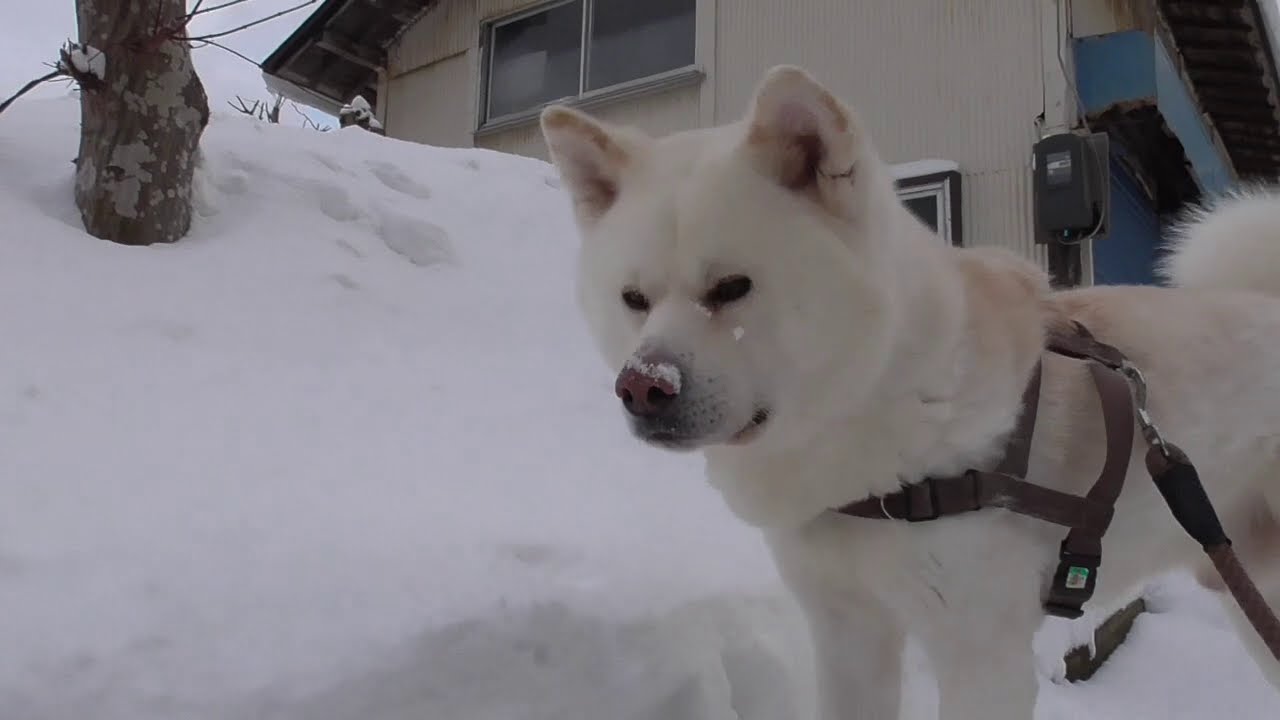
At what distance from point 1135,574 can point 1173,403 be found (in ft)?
1.27

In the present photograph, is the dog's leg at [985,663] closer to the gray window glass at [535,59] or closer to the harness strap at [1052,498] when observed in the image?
the harness strap at [1052,498]

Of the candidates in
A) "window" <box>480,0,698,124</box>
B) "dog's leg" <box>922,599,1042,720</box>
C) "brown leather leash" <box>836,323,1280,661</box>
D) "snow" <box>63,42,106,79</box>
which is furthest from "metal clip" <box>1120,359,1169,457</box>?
"window" <box>480,0,698,124</box>

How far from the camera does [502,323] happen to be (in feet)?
13.9

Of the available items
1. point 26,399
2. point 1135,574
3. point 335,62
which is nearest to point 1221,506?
point 1135,574

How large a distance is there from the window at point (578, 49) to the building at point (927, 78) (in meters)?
0.02

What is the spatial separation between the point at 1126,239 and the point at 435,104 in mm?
6849

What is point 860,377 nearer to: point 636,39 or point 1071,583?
point 1071,583

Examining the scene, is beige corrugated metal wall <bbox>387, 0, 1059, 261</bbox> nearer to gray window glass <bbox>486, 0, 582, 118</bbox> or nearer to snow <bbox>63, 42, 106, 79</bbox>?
gray window glass <bbox>486, 0, 582, 118</bbox>

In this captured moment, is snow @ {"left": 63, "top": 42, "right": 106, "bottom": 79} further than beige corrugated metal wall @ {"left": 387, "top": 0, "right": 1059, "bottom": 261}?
No

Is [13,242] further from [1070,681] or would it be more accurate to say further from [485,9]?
[485,9]

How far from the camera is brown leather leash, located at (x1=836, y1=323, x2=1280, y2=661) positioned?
155 cm

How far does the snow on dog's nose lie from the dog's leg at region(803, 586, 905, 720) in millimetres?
684

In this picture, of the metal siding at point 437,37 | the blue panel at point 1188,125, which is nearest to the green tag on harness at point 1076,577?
the blue panel at point 1188,125

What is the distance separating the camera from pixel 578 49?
27.2 ft
